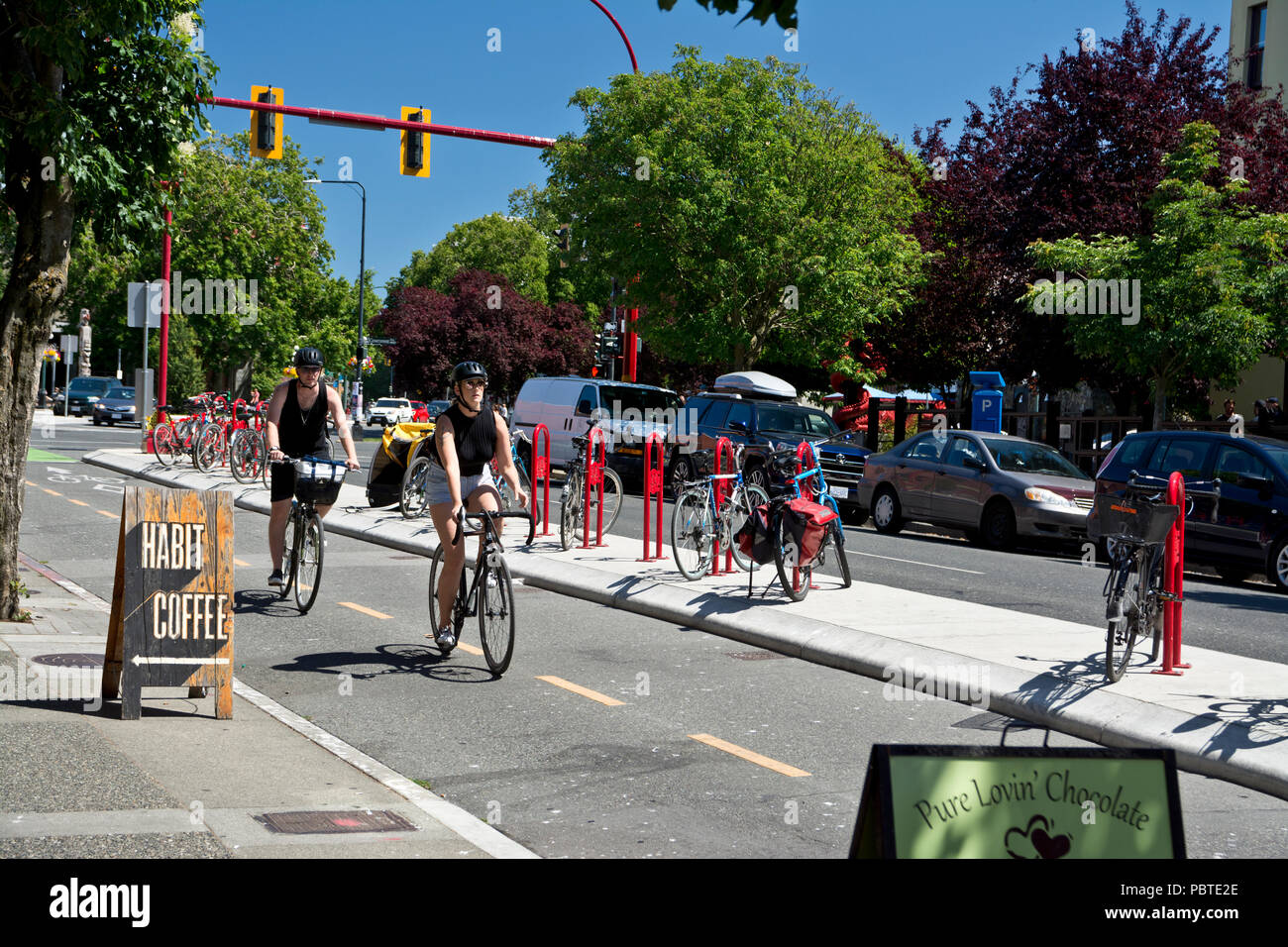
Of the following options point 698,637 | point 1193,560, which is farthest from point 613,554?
point 1193,560

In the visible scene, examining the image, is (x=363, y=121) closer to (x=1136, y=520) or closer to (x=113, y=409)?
(x=1136, y=520)

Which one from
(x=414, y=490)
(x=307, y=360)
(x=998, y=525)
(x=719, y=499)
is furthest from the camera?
(x=998, y=525)

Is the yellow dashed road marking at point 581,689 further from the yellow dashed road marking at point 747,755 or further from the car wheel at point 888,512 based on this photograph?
the car wheel at point 888,512

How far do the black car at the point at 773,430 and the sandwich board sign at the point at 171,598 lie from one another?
1468 centimetres

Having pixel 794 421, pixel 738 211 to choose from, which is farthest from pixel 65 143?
pixel 738 211

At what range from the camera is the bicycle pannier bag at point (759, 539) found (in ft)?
36.2

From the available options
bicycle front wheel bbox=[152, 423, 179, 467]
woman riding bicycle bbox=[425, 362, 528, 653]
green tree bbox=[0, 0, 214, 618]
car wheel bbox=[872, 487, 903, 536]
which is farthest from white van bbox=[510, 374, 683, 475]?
woman riding bicycle bbox=[425, 362, 528, 653]

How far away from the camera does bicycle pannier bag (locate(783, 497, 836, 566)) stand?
1092cm

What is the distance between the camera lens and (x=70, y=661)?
26.6 feet

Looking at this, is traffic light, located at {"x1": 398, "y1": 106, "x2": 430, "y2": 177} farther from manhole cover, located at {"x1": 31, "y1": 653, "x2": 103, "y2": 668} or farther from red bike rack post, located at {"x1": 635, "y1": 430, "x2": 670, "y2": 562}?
manhole cover, located at {"x1": 31, "y1": 653, "x2": 103, "y2": 668}

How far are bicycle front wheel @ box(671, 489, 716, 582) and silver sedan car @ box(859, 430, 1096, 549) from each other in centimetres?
686

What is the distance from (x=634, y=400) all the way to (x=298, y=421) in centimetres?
1627

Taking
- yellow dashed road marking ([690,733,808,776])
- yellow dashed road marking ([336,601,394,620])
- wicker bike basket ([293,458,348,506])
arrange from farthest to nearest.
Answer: yellow dashed road marking ([336,601,394,620]) → wicker bike basket ([293,458,348,506]) → yellow dashed road marking ([690,733,808,776])
